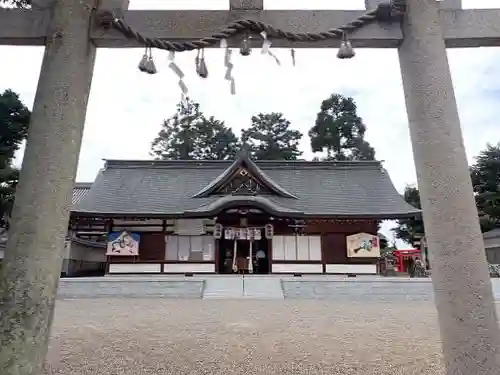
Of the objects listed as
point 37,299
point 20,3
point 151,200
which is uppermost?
point 151,200

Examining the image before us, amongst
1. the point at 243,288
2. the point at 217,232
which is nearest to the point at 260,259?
the point at 217,232

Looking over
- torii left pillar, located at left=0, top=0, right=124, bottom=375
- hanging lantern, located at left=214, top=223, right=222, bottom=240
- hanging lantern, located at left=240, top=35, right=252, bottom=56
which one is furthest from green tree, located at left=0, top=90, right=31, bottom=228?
hanging lantern, located at left=240, top=35, right=252, bottom=56

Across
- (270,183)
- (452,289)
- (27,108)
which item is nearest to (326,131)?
(270,183)

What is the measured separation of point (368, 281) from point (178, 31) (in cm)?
1072

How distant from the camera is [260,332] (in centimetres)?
532

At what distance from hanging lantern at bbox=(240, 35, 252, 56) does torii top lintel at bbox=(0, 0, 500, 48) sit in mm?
70

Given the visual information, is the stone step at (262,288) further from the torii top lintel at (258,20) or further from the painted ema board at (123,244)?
Result: the torii top lintel at (258,20)

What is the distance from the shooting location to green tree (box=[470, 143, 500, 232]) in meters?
20.0

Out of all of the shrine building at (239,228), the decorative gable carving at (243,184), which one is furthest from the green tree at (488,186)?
the decorative gable carving at (243,184)

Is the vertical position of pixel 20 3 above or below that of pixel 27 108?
below

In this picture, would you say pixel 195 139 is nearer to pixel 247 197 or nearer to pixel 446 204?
pixel 247 197

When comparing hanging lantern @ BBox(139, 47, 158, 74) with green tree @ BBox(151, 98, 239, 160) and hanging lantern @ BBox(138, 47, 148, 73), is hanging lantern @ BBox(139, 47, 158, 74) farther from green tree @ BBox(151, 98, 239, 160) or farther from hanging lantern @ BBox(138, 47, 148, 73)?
green tree @ BBox(151, 98, 239, 160)

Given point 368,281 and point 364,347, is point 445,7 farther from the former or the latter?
point 368,281

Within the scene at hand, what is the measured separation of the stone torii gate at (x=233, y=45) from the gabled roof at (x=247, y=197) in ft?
42.5
